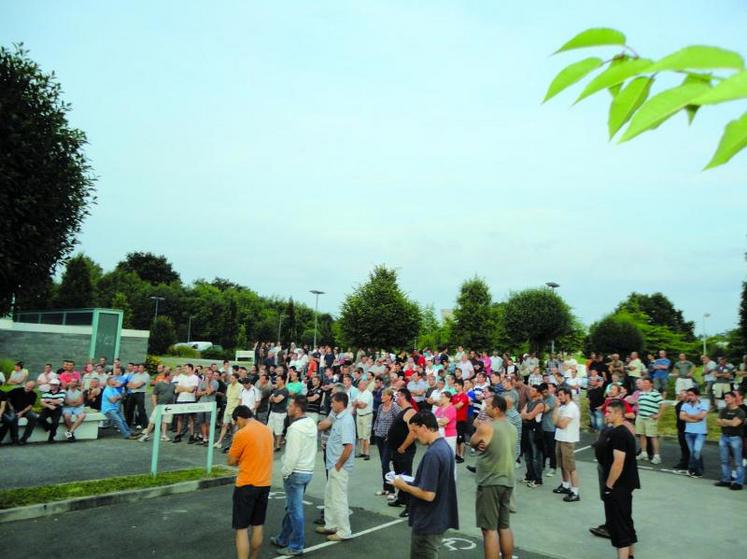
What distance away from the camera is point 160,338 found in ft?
162

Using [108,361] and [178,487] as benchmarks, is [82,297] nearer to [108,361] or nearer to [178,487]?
[108,361]

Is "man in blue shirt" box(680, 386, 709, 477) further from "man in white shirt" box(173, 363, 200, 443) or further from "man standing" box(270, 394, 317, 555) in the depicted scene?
"man in white shirt" box(173, 363, 200, 443)

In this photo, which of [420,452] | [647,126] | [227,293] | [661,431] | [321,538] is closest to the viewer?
[647,126]

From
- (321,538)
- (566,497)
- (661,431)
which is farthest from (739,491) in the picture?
(321,538)

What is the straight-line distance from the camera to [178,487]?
10.4m

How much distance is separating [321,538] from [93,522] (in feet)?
12.1

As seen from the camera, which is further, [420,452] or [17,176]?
[420,452]

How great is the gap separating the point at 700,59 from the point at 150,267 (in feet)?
305

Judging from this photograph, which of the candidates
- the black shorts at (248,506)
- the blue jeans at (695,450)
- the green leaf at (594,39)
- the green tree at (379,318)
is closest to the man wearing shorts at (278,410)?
the black shorts at (248,506)

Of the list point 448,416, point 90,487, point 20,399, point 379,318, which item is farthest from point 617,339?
point 20,399

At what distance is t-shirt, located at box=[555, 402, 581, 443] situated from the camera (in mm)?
10640

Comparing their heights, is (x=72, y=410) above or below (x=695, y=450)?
below

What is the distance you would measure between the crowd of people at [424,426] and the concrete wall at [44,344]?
6426 mm

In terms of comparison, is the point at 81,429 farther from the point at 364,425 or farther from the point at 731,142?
the point at 731,142
